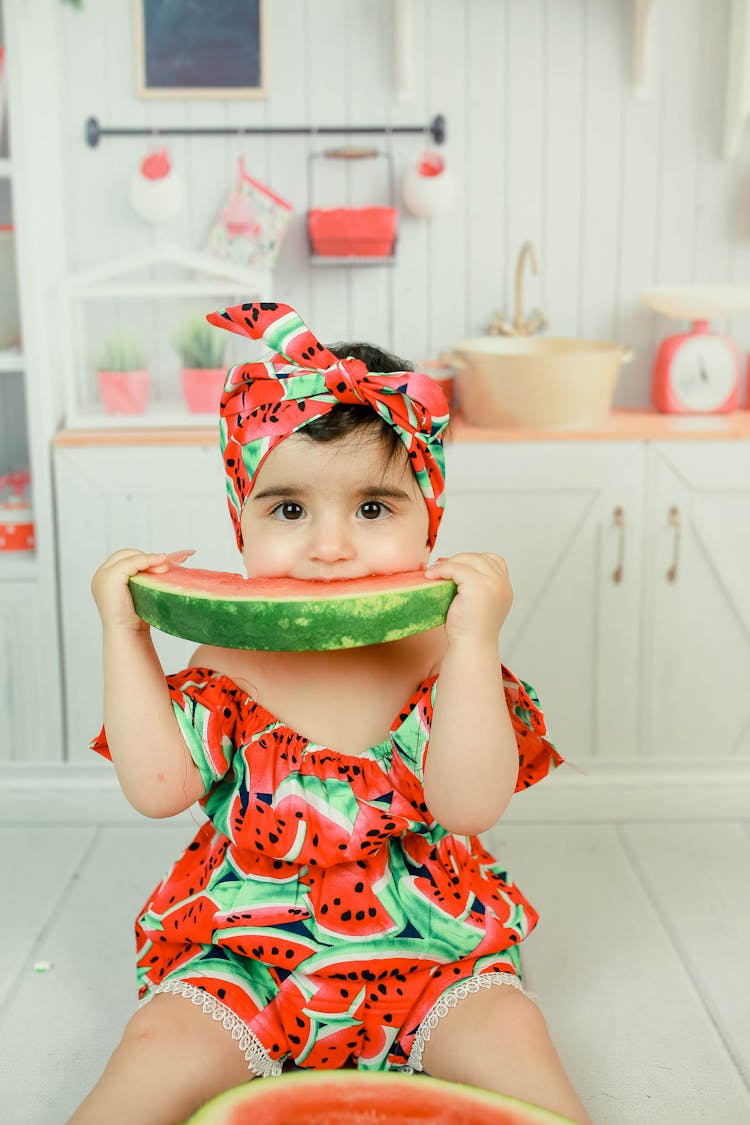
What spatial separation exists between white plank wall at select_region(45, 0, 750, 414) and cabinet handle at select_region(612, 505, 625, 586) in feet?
1.64

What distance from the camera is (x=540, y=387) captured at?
7.51ft

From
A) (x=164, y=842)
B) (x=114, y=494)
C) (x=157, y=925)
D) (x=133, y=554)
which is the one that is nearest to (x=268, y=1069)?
(x=157, y=925)

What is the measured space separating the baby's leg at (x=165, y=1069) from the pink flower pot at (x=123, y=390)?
1.32 m

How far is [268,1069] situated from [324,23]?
2080 millimetres

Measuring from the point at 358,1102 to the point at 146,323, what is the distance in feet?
6.41

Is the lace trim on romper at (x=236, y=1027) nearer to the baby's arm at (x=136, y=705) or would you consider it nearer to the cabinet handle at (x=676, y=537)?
the baby's arm at (x=136, y=705)

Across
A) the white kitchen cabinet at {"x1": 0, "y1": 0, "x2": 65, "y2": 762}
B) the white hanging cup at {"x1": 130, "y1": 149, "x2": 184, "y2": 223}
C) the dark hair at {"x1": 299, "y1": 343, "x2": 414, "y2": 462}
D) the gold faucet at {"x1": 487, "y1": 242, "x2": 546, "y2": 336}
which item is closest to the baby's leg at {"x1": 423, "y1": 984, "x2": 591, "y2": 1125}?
the dark hair at {"x1": 299, "y1": 343, "x2": 414, "y2": 462}

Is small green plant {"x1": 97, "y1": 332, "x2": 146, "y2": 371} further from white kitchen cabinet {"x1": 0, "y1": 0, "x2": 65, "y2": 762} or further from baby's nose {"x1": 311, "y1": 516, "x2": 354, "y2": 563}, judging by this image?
baby's nose {"x1": 311, "y1": 516, "x2": 354, "y2": 563}

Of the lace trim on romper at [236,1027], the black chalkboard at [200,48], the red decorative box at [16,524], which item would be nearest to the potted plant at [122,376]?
the red decorative box at [16,524]

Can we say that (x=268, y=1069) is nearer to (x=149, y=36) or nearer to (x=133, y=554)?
(x=133, y=554)

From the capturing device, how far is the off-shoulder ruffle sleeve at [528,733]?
1.47 metres

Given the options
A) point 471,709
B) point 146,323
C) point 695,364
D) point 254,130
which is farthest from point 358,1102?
point 254,130

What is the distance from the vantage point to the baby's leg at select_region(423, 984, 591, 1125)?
1229 mm

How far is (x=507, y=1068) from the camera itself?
126 centimetres
